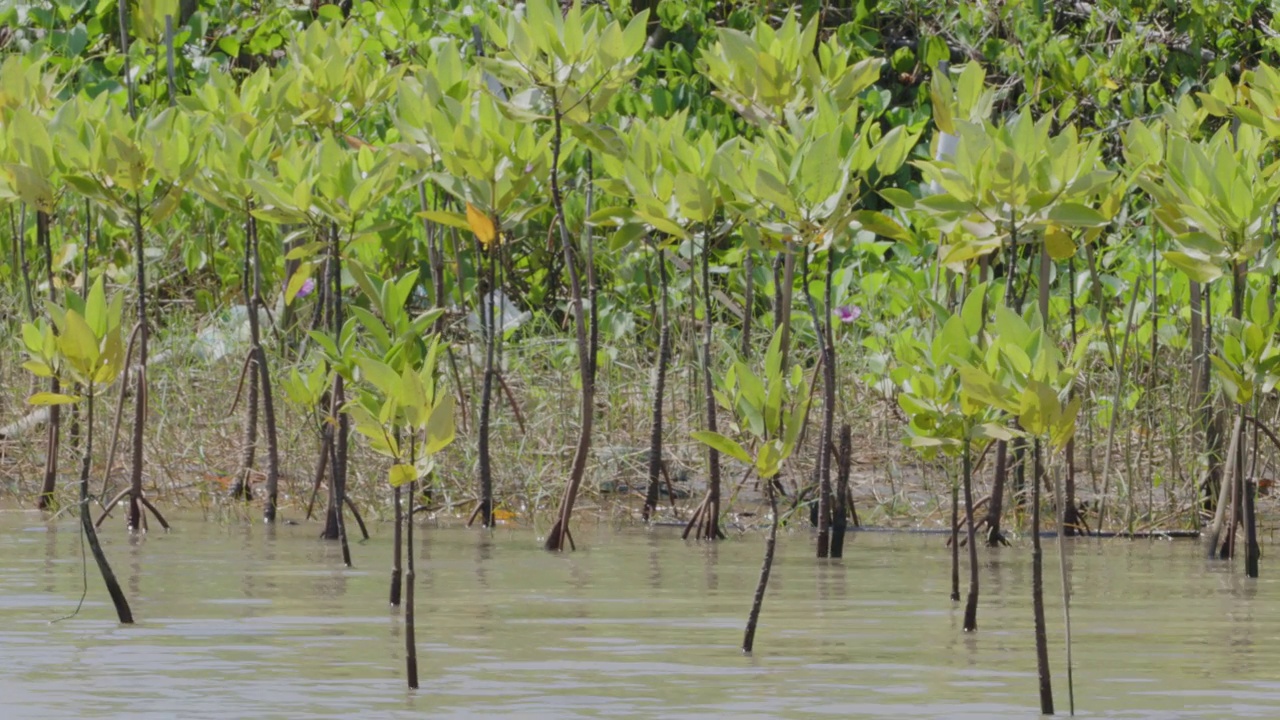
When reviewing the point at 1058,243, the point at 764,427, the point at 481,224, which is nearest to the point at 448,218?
the point at 481,224

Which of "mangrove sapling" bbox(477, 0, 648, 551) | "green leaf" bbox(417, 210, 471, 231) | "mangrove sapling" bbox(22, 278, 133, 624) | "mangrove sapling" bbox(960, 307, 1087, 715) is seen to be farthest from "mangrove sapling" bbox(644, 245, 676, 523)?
"mangrove sapling" bbox(960, 307, 1087, 715)

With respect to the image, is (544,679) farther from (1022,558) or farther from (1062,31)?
(1062,31)

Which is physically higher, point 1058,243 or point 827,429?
point 1058,243

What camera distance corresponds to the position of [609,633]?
352 cm

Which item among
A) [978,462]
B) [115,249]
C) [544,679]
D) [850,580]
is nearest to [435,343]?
[544,679]

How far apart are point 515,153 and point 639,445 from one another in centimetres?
132

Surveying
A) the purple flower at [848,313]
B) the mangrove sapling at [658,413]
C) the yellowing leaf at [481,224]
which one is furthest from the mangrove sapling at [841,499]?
the purple flower at [848,313]

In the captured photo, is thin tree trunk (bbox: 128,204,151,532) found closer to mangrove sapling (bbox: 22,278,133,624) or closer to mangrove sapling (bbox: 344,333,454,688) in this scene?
mangrove sapling (bbox: 22,278,133,624)

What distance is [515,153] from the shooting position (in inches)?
180

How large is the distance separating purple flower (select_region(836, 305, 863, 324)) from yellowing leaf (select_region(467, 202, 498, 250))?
2.13 meters

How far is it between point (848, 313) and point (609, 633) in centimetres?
327

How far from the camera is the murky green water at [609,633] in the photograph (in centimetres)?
290

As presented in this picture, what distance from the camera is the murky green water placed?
9.51 feet

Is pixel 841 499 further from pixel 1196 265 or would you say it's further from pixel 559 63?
pixel 559 63
